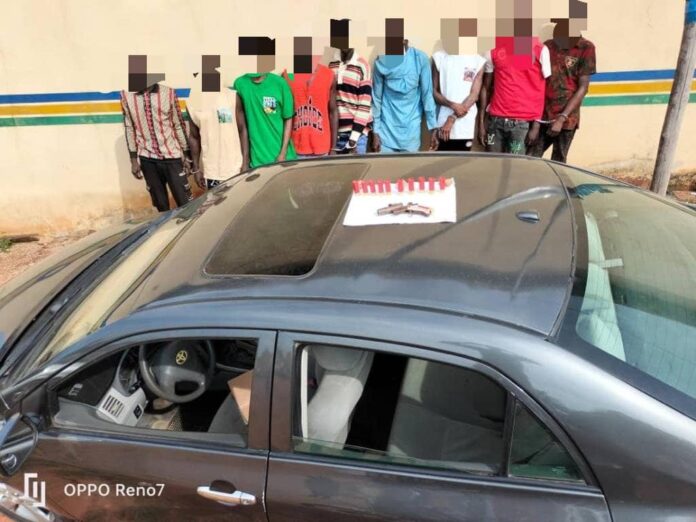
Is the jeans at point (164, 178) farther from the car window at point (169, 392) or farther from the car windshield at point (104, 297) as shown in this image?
the car window at point (169, 392)

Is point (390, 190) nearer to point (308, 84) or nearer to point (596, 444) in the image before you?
point (596, 444)

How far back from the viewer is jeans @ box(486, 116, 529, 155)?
463cm

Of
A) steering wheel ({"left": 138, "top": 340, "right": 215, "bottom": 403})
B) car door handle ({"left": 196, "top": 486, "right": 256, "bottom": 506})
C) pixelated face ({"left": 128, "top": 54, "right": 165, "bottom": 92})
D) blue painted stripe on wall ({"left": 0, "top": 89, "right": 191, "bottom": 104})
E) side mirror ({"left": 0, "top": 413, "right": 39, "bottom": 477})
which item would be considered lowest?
car door handle ({"left": 196, "top": 486, "right": 256, "bottom": 506})

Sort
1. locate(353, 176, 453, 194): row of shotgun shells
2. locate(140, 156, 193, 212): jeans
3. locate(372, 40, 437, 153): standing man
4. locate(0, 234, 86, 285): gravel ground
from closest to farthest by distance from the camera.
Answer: locate(353, 176, 453, 194): row of shotgun shells → locate(372, 40, 437, 153): standing man → locate(140, 156, 193, 212): jeans → locate(0, 234, 86, 285): gravel ground

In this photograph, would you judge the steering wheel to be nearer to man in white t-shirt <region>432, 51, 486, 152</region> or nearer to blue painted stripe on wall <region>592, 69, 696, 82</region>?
man in white t-shirt <region>432, 51, 486, 152</region>

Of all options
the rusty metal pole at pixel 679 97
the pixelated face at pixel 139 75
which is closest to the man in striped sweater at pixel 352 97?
the pixelated face at pixel 139 75

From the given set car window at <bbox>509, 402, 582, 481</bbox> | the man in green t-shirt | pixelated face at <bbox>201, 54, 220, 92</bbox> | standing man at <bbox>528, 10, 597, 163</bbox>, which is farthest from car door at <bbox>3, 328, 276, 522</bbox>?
standing man at <bbox>528, 10, 597, 163</bbox>

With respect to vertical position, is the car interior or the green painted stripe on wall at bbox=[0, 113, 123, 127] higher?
the green painted stripe on wall at bbox=[0, 113, 123, 127]

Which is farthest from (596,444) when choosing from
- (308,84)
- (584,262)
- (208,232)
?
(308,84)

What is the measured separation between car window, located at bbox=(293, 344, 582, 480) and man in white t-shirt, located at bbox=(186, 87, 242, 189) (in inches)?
131

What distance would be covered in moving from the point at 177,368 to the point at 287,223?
27.2 inches

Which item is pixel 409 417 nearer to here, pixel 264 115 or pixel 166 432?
pixel 166 432

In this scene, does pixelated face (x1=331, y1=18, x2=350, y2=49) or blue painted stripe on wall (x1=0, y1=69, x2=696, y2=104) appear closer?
pixelated face (x1=331, y1=18, x2=350, y2=49)

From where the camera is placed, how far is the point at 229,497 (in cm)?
164
